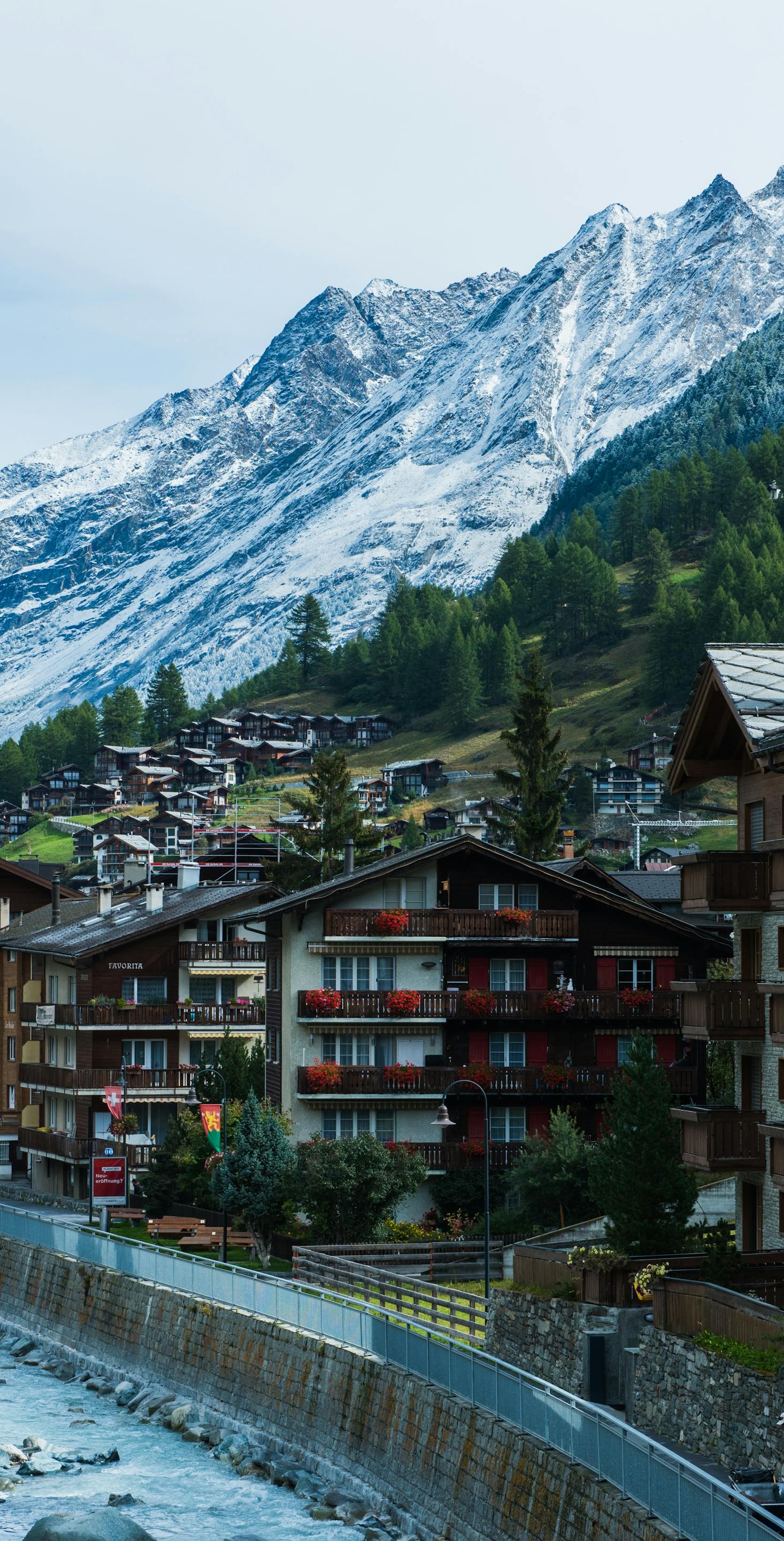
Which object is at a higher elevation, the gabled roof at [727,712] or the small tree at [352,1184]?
the gabled roof at [727,712]

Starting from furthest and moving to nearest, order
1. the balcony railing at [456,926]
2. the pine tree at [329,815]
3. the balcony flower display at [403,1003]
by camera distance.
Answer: the pine tree at [329,815] < the balcony railing at [456,926] < the balcony flower display at [403,1003]

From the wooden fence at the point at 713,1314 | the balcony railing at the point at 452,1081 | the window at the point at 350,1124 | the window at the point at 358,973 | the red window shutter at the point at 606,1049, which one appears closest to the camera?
the wooden fence at the point at 713,1314

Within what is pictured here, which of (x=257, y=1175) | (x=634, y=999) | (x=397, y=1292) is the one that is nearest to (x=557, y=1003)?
(x=634, y=999)

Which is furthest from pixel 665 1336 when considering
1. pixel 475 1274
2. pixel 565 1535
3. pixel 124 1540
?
pixel 475 1274

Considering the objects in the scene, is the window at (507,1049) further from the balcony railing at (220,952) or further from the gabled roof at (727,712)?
the gabled roof at (727,712)

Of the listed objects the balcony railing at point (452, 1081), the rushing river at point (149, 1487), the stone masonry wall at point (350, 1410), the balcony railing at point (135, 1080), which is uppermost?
the balcony railing at point (452, 1081)

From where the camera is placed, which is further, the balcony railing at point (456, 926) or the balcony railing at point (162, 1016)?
the balcony railing at point (162, 1016)

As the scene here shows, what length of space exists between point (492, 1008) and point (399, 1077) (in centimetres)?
401

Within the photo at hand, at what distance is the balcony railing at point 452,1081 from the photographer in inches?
2584

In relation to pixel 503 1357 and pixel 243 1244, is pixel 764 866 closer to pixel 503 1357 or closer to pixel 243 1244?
pixel 503 1357

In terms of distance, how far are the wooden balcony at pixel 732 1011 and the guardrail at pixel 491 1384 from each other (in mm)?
8485

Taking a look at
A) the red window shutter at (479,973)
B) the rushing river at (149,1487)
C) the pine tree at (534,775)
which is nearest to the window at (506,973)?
the red window shutter at (479,973)

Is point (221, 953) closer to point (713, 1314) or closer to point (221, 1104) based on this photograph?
point (221, 1104)

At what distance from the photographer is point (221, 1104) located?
65.2 metres
